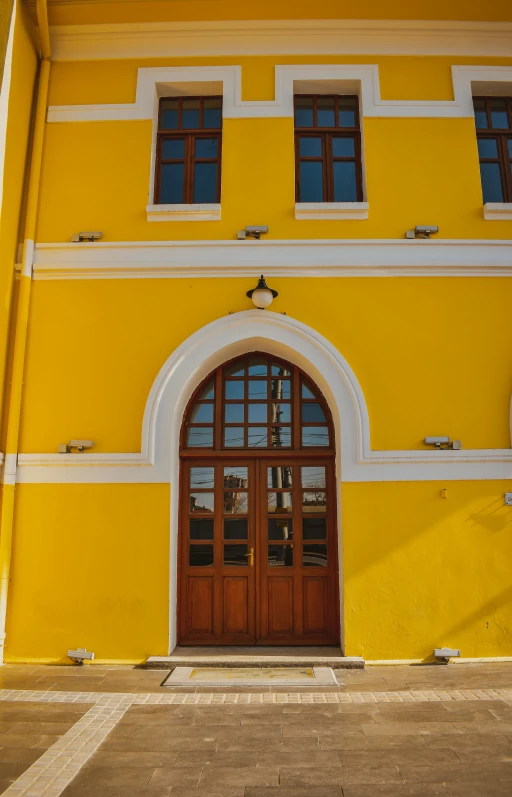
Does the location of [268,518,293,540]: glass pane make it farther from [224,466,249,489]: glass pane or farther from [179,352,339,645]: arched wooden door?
[224,466,249,489]: glass pane

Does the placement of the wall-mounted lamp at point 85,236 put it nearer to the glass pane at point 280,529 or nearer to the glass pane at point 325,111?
the glass pane at point 325,111

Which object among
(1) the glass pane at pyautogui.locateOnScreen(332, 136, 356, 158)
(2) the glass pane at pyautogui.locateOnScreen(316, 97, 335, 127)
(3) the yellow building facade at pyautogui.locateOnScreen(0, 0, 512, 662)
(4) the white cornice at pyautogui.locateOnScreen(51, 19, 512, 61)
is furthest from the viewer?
(2) the glass pane at pyautogui.locateOnScreen(316, 97, 335, 127)

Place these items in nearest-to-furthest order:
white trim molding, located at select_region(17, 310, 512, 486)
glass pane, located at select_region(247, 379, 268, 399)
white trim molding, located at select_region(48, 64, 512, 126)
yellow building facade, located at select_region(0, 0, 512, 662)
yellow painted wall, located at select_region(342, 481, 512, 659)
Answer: yellow painted wall, located at select_region(342, 481, 512, 659) < yellow building facade, located at select_region(0, 0, 512, 662) < white trim molding, located at select_region(17, 310, 512, 486) < glass pane, located at select_region(247, 379, 268, 399) < white trim molding, located at select_region(48, 64, 512, 126)

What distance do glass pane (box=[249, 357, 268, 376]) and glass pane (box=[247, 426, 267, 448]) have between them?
66 centimetres

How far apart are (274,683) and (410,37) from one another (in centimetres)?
766

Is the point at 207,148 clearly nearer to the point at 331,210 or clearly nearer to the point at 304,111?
the point at 304,111

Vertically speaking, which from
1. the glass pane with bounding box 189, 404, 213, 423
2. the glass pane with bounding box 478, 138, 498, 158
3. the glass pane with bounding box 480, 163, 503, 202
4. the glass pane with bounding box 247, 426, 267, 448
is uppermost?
the glass pane with bounding box 478, 138, 498, 158

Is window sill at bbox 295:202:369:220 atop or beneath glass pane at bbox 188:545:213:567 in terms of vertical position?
atop

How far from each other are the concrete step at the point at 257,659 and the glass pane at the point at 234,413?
256 centimetres

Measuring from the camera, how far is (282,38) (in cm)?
718

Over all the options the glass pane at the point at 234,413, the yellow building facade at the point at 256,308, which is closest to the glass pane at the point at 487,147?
the yellow building facade at the point at 256,308

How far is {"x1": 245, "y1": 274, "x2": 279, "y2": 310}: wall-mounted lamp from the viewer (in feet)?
Result: 20.8

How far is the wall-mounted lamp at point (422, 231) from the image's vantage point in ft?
21.8

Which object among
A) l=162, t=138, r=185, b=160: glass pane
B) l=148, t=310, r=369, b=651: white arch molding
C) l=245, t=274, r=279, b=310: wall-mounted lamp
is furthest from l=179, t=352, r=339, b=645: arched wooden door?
l=162, t=138, r=185, b=160: glass pane
